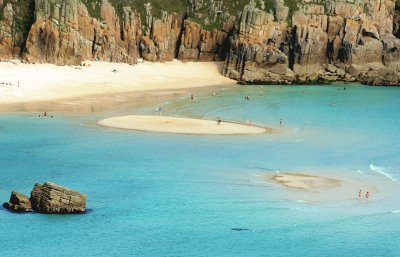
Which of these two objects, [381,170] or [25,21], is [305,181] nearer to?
[381,170]

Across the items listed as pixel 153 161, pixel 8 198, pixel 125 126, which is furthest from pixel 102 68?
pixel 8 198

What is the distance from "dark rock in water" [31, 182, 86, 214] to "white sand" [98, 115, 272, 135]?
90.1 feet

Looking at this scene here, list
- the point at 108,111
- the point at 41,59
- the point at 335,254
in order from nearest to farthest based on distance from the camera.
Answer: the point at 335,254
the point at 108,111
the point at 41,59

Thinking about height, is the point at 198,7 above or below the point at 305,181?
above

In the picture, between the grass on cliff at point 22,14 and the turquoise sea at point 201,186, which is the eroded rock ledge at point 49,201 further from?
the grass on cliff at point 22,14

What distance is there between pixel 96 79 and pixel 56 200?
61285mm

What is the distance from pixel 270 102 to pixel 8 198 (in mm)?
54731

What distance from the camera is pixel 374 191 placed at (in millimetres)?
43719

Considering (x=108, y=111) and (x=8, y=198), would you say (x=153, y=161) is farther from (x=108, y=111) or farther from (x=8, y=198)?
(x=108, y=111)

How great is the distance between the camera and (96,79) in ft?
318

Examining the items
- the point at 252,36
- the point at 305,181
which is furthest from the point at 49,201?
the point at 252,36

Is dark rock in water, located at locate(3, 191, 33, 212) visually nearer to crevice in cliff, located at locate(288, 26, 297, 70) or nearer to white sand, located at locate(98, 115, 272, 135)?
white sand, located at locate(98, 115, 272, 135)

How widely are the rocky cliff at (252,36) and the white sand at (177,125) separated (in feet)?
122

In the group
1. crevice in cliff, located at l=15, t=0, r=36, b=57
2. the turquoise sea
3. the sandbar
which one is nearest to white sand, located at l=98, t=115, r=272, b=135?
the turquoise sea
